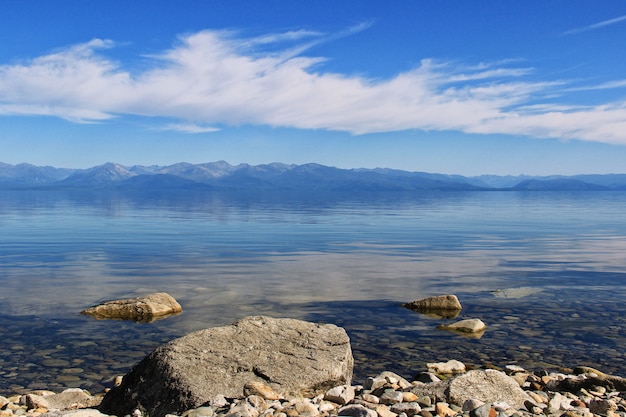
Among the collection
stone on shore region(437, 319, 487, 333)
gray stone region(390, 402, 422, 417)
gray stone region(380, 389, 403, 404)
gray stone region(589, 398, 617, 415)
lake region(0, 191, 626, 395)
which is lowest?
lake region(0, 191, 626, 395)

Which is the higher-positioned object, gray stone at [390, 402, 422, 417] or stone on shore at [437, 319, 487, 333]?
gray stone at [390, 402, 422, 417]

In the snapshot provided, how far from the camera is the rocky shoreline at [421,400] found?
938 centimetres

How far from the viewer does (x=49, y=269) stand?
3272 cm

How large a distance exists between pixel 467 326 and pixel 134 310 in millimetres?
11447

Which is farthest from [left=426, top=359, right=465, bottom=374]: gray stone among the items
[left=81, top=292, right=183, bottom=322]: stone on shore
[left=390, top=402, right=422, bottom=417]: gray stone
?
[left=81, top=292, right=183, bottom=322]: stone on shore

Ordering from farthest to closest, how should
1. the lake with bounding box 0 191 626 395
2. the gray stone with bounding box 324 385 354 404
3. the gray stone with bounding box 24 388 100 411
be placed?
the lake with bounding box 0 191 626 395 → the gray stone with bounding box 24 388 100 411 → the gray stone with bounding box 324 385 354 404

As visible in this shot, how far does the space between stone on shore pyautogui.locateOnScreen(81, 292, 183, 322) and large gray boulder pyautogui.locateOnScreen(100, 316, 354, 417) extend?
28.6ft

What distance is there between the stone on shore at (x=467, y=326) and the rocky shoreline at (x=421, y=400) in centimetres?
563

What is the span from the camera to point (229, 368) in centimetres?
1142

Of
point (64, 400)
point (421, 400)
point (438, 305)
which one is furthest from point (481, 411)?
point (438, 305)

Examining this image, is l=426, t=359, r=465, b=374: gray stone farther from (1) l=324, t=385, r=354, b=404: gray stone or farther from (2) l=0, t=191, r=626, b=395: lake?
(1) l=324, t=385, r=354, b=404: gray stone

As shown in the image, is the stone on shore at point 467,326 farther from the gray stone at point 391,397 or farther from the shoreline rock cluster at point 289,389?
the gray stone at point 391,397

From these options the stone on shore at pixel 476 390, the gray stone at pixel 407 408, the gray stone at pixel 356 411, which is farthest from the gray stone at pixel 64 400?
the stone on shore at pixel 476 390

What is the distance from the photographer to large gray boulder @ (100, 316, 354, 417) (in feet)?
35.1
